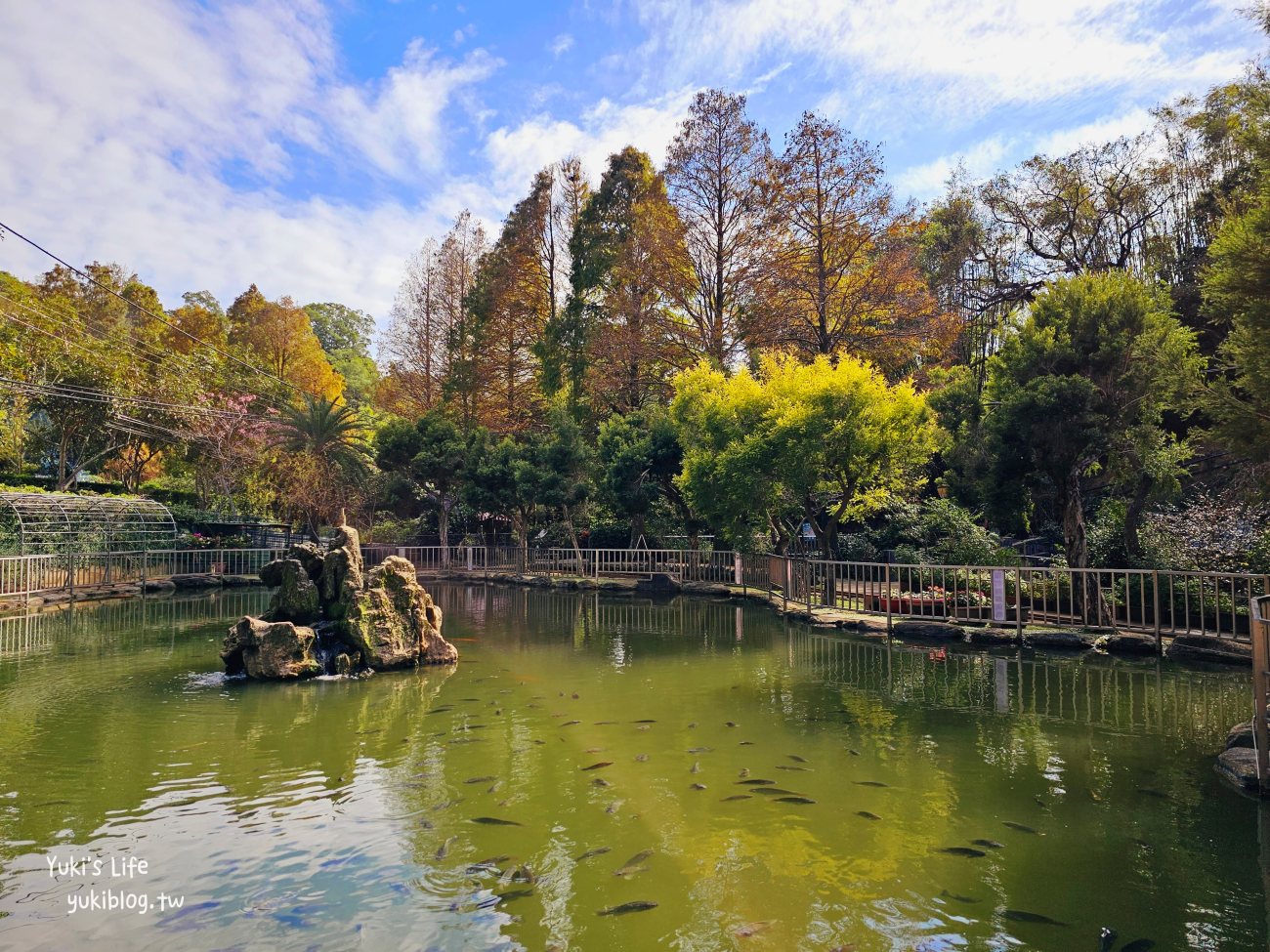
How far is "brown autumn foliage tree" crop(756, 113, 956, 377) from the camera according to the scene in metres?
24.4

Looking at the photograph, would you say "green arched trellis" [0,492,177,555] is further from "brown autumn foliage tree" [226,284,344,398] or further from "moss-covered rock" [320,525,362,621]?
"brown autumn foliage tree" [226,284,344,398]

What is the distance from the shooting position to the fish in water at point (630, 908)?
4227 mm

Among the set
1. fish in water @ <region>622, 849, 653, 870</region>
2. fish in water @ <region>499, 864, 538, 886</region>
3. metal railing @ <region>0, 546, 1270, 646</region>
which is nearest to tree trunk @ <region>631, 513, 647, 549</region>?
metal railing @ <region>0, 546, 1270, 646</region>

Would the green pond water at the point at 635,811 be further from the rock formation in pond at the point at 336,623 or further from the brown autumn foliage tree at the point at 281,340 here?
the brown autumn foliage tree at the point at 281,340

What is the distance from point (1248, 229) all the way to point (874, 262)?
18.3m

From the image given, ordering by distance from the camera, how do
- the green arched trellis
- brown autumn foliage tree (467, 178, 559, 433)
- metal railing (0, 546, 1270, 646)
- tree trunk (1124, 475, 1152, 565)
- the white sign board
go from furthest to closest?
brown autumn foliage tree (467, 178, 559, 433)
the green arched trellis
tree trunk (1124, 475, 1152, 565)
the white sign board
metal railing (0, 546, 1270, 646)

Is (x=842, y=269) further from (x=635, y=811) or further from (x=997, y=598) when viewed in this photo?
(x=635, y=811)

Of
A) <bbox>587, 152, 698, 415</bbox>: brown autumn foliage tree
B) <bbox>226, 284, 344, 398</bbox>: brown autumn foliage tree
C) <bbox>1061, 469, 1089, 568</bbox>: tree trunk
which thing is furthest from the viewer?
<bbox>226, 284, 344, 398</bbox>: brown autumn foliage tree

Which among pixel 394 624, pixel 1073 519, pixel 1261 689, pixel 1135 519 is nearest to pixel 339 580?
pixel 394 624

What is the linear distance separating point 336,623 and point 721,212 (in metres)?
21.1

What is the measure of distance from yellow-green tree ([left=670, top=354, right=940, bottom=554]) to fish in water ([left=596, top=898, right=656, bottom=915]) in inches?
496

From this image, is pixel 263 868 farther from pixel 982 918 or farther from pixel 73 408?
pixel 73 408

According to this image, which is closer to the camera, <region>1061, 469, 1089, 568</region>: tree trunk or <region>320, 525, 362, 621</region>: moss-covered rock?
<region>320, 525, 362, 621</region>: moss-covered rock

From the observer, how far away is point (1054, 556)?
16406 millimetres
